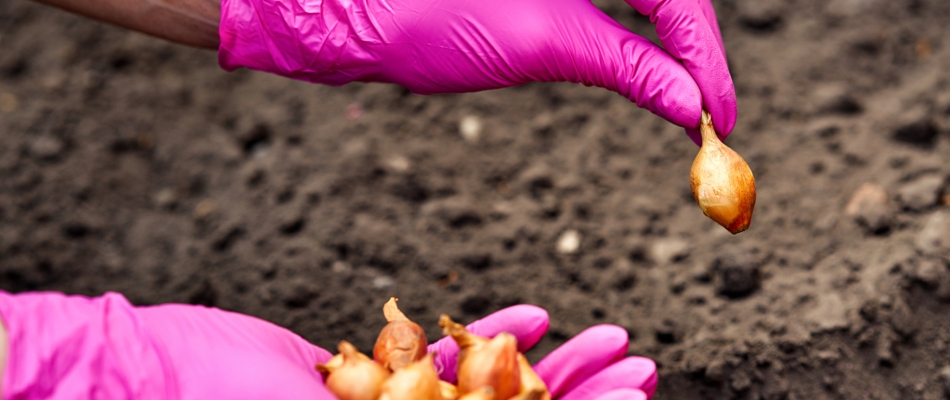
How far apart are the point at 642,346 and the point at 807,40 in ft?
3.54

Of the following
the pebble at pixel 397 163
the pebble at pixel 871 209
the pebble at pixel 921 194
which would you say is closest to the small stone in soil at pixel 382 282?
the pebble at pixel 397 163

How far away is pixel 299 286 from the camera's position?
1579mm

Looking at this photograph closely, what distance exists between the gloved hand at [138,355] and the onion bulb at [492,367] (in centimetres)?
16

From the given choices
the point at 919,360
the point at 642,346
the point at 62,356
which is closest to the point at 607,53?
the point at 642,346

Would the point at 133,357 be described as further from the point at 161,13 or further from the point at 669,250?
the point at 669,250

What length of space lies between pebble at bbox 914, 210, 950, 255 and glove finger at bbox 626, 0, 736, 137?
1.83 ft

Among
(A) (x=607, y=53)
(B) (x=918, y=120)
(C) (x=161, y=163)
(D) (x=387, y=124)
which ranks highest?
(A) (x=607, y=53)

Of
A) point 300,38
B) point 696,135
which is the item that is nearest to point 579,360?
point 696,135

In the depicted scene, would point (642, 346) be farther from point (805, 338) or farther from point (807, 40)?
point (807, 40)

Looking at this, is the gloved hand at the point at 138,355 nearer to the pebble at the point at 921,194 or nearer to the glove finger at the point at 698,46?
the glove finger at the point at 698,46

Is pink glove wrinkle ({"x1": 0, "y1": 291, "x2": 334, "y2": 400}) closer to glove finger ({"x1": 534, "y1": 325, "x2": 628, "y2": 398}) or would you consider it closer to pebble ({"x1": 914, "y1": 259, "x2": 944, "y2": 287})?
glove finger ({"x1": 534, "y1": 325, "x2": 628, "y2": 398})

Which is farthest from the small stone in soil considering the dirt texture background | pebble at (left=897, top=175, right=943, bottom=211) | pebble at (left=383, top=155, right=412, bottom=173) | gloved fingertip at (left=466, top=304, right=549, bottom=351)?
pebble at (left=897, top=175, right=943, bottom=211)

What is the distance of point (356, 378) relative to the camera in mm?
1011

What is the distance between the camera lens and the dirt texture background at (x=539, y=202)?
1.37 metres
